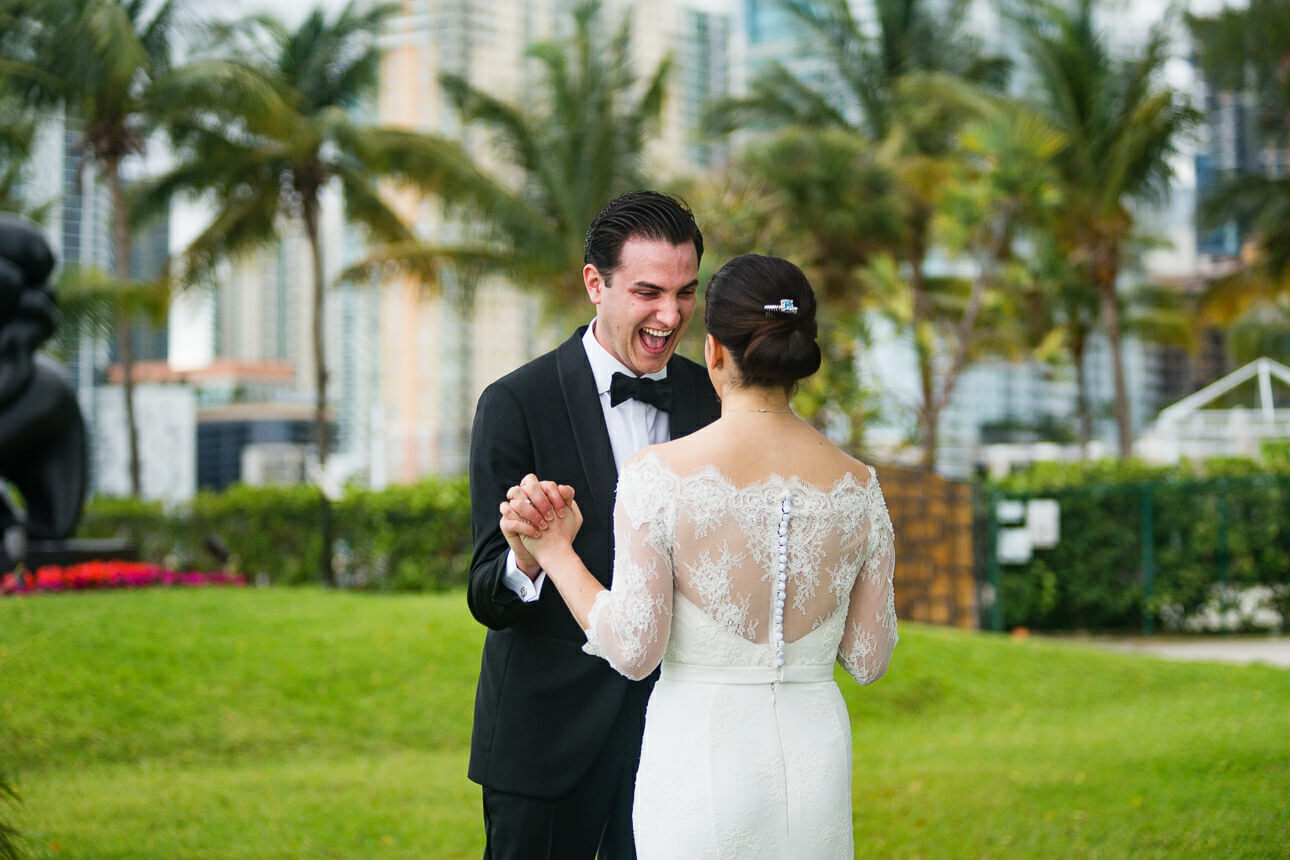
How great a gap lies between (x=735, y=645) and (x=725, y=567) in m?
0.16

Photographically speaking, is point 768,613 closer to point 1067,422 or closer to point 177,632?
point 177,632

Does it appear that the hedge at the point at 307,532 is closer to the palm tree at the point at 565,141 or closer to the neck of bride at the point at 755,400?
the palm tree at the point at 565,141

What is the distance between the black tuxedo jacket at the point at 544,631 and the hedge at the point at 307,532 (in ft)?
39.5

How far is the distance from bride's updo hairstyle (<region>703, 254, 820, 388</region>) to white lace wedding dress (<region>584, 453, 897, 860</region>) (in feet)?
0.71

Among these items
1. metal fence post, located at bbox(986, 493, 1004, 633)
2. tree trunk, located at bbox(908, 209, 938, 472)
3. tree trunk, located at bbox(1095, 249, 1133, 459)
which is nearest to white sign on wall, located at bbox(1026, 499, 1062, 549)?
metal fence post, located at bbox(986, 493, 1004, 633)

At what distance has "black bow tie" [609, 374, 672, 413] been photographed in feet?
10.1

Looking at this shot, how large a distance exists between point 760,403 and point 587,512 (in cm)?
58

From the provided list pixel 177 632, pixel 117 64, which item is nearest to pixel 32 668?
pixel 177 632


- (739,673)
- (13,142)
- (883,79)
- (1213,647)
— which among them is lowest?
(1213,647)

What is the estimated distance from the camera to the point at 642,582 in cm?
248

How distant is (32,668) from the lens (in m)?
9.19

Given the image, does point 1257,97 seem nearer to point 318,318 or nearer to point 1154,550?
point 1154,550

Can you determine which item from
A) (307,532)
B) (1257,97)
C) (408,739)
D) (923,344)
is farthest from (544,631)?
(1257,97)

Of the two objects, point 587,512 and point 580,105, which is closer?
point 587,512
